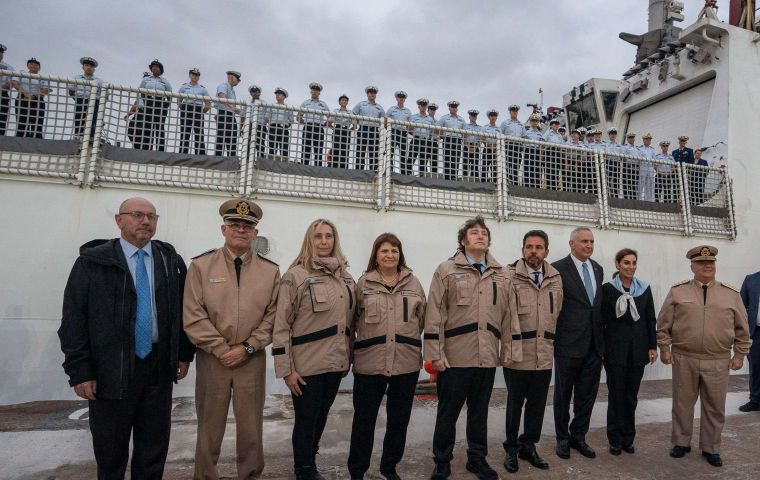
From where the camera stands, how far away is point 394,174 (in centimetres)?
564

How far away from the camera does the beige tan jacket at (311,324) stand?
8.72 ft

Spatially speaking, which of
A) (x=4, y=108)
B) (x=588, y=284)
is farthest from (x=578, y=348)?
(x=4, y=108)

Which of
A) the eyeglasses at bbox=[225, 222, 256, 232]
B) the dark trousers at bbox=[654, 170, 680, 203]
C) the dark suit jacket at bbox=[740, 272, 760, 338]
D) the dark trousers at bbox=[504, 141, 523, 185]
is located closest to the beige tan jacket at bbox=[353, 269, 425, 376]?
the eyeglasses at bbox=[225, 222, 256, 232]

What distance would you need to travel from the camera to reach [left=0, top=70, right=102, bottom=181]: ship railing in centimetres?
454

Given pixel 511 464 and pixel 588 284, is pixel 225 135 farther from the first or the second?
pixel 511 464

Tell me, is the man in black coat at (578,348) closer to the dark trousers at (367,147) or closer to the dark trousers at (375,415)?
the dark trousers at (375,415)

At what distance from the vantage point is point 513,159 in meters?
Answer: 6.30

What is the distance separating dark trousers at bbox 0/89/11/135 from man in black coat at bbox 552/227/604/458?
5885 millimetres

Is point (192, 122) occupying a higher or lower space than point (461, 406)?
higher

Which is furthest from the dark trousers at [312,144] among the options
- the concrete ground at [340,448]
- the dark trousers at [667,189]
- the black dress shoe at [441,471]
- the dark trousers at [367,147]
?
the dark trousers at [667,189]

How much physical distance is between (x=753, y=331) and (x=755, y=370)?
18.8 inches

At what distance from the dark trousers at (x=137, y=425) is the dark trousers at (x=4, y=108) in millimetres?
3994

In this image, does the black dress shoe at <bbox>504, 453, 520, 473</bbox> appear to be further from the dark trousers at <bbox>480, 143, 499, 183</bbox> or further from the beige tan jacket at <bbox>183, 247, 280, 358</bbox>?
the dark trousers at <bbox>480, 143, 499, 183</bbox>

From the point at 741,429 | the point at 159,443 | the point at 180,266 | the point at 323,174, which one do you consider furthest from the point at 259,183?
the point at 741,429
